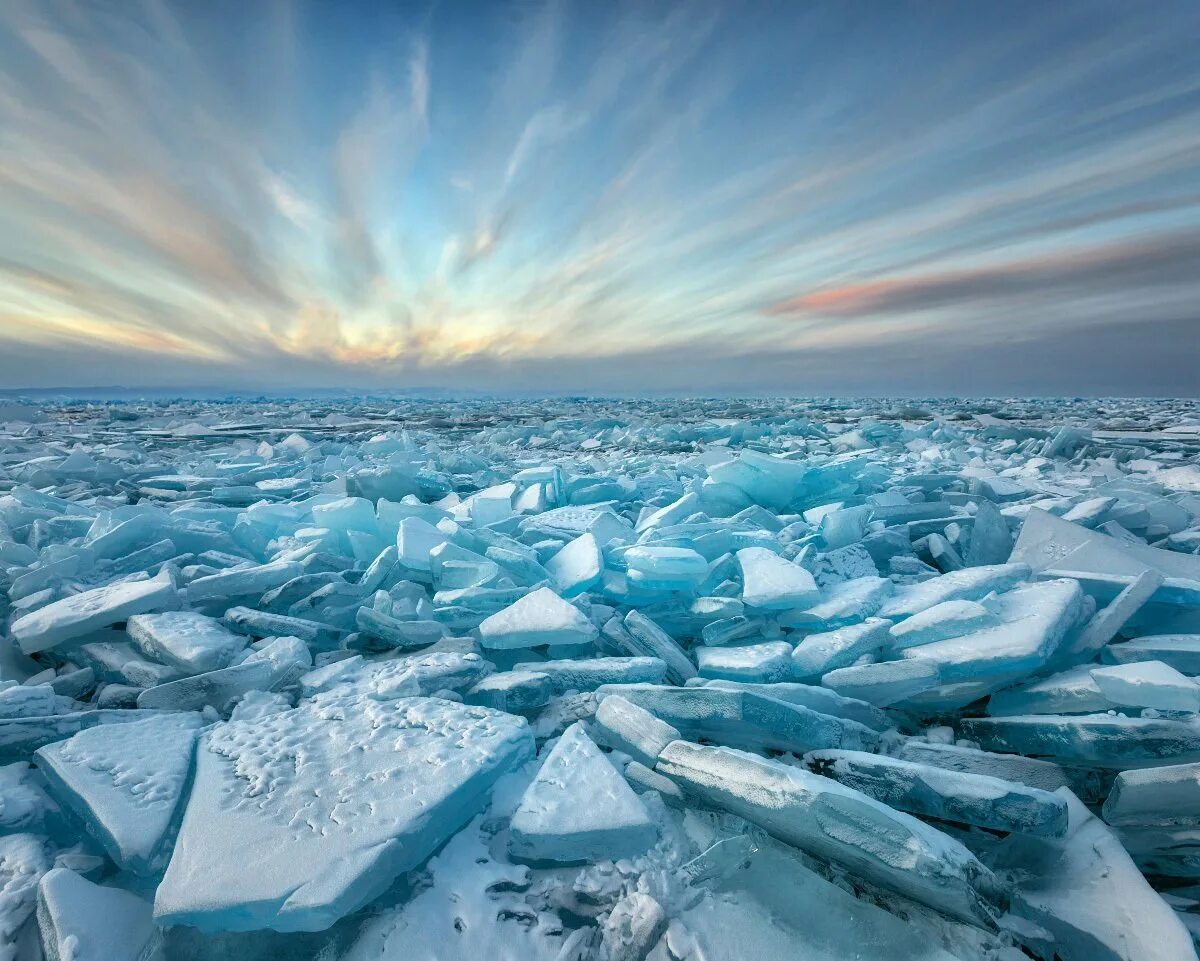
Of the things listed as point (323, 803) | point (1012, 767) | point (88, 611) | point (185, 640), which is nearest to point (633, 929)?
point (323, 803)

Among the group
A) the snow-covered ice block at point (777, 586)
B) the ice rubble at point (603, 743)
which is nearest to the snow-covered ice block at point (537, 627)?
the ice rubble at point (603, 743)

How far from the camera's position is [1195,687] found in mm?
1594

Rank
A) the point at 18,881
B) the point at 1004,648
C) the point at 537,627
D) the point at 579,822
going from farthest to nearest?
the point at 537,627
the point at 1004,648
the point at 579,822
the point at 18,881

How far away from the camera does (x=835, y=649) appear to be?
208cm

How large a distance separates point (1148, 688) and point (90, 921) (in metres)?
2.56

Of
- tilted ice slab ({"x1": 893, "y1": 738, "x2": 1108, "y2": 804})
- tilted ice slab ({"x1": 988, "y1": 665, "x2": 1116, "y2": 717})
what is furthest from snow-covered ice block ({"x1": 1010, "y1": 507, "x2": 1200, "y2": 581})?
tilted ice slab ({"x1": 893, "y1": 738, "x2": 1108, "y2": 804})

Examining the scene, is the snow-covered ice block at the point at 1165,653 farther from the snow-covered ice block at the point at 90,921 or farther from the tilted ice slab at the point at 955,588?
the snow-covered ice block at the point at 90,921

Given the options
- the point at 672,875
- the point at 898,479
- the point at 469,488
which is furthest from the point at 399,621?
the point at 898,479

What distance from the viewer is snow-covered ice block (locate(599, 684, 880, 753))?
1.66 metres

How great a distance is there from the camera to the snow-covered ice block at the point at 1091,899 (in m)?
1.05

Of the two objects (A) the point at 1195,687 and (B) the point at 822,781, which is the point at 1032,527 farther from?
(B) the point at 822,781

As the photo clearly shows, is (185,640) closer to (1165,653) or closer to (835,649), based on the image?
(835,649)

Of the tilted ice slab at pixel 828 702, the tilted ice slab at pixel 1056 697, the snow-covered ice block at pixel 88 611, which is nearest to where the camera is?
the tilted ice slab at pixel 1056 697

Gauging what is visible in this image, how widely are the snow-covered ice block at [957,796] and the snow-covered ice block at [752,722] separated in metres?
0.17
